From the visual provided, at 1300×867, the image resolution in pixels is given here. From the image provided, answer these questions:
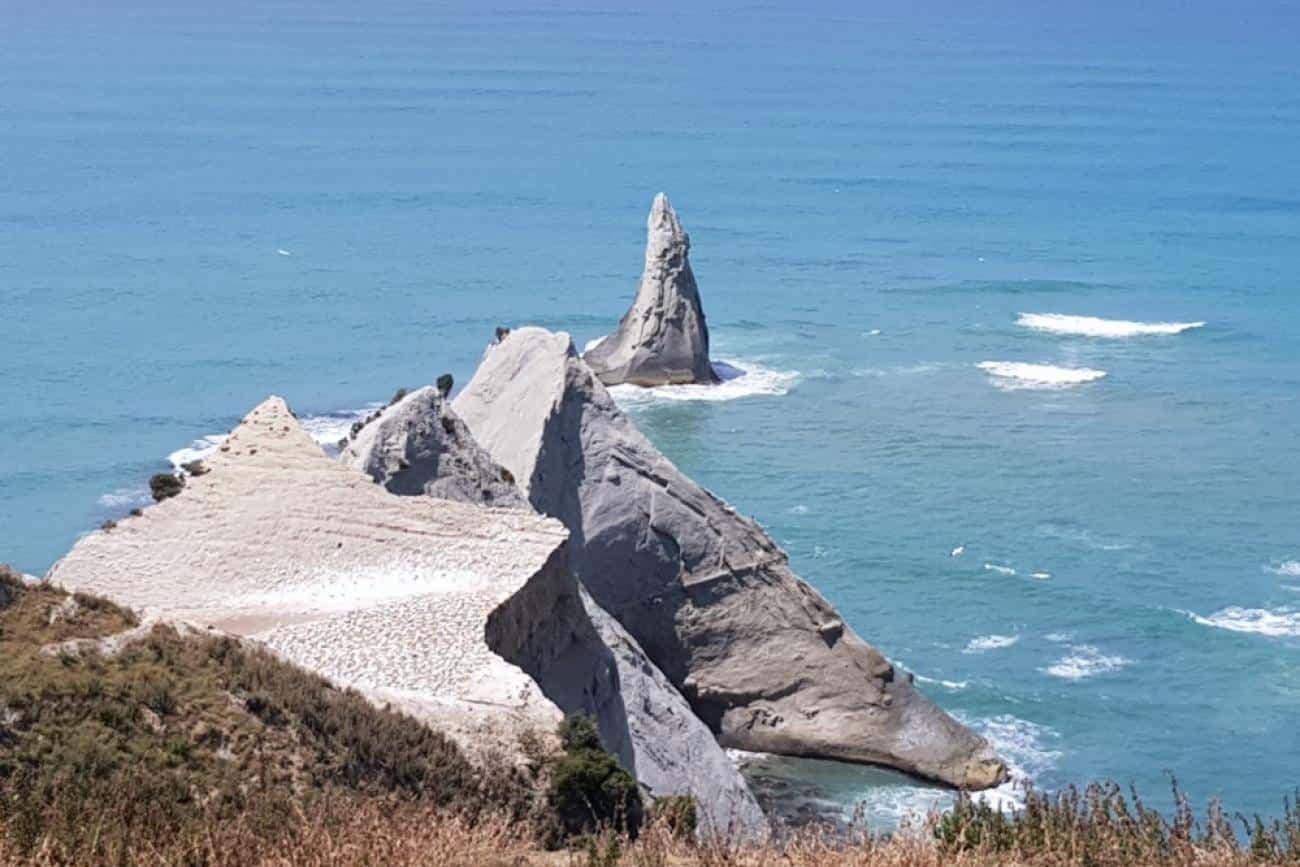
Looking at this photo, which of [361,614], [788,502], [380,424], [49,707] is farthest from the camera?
[788,502]

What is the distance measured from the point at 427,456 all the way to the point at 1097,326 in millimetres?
48815

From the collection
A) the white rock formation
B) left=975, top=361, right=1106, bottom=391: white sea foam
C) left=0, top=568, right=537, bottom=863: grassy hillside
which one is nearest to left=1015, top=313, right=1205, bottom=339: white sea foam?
left=975, top=361, right=1106, bottom=391: white sea foam

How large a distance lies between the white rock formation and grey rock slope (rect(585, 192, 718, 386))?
35635mm

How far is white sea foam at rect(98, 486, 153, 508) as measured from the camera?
53.9 metres

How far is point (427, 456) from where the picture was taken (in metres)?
32.4

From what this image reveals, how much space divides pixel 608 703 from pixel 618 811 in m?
7.66

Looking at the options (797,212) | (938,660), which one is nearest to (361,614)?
(938,660)

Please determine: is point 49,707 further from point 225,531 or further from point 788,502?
point 788,502

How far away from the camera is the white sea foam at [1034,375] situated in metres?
66.9

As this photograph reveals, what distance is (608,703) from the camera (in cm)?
2859

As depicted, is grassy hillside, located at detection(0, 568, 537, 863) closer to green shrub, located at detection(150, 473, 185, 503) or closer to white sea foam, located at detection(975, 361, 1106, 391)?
green shrub, located at detection(150, 473, 185, 503)

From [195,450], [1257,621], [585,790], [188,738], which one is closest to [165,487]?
[188,738]

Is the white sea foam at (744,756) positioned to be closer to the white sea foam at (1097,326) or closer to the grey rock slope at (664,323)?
the grey rock slope at (664,323)

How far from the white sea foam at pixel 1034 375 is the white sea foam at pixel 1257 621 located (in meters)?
22.1
